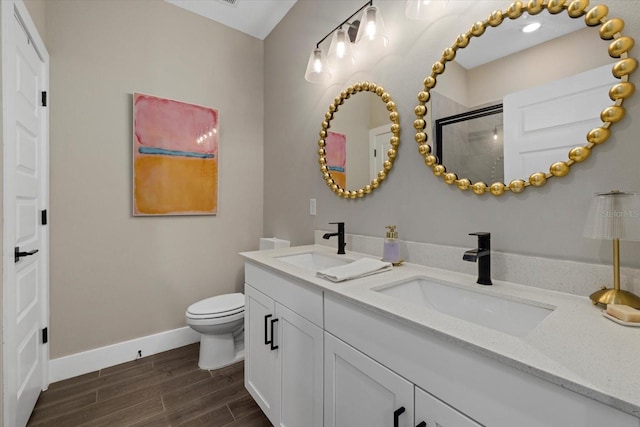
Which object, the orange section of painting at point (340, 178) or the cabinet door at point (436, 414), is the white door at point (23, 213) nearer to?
the orange section of painting at point (340, 178)

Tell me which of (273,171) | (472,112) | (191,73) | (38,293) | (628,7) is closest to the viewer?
(628,7)

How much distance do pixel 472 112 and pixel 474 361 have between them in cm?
96

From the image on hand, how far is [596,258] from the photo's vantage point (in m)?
0.87

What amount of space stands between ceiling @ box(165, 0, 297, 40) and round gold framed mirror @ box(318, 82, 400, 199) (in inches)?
47.0

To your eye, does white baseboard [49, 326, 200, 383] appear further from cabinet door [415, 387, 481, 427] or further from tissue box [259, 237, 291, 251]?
cabinet door [415, 387, 481, 427]

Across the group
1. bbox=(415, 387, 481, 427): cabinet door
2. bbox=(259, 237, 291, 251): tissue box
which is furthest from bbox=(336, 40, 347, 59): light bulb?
bbox=(415, 387, 481, 427): cabinet door

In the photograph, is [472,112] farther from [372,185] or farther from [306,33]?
[306,33]

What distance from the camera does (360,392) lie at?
0.89 m

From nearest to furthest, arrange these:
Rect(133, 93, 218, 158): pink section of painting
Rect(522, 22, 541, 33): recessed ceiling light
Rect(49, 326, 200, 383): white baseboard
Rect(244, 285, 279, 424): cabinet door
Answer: Rect(522, 22, 541, 33): recessed ceiling light < Rect(244, 285, 279, 424): cabinet door < Rect(49, 326, 200, 383): white baseboard < Rect(133, 93, 218, 158): pink section of painting

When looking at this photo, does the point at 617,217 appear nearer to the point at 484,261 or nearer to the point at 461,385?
the point at 484,261

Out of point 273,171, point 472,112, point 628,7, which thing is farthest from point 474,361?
point 273,171

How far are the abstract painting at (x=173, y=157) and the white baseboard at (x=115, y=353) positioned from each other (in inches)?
38.6

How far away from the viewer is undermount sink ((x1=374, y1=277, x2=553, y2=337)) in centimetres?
86

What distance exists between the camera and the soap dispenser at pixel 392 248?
1333 millimetres
